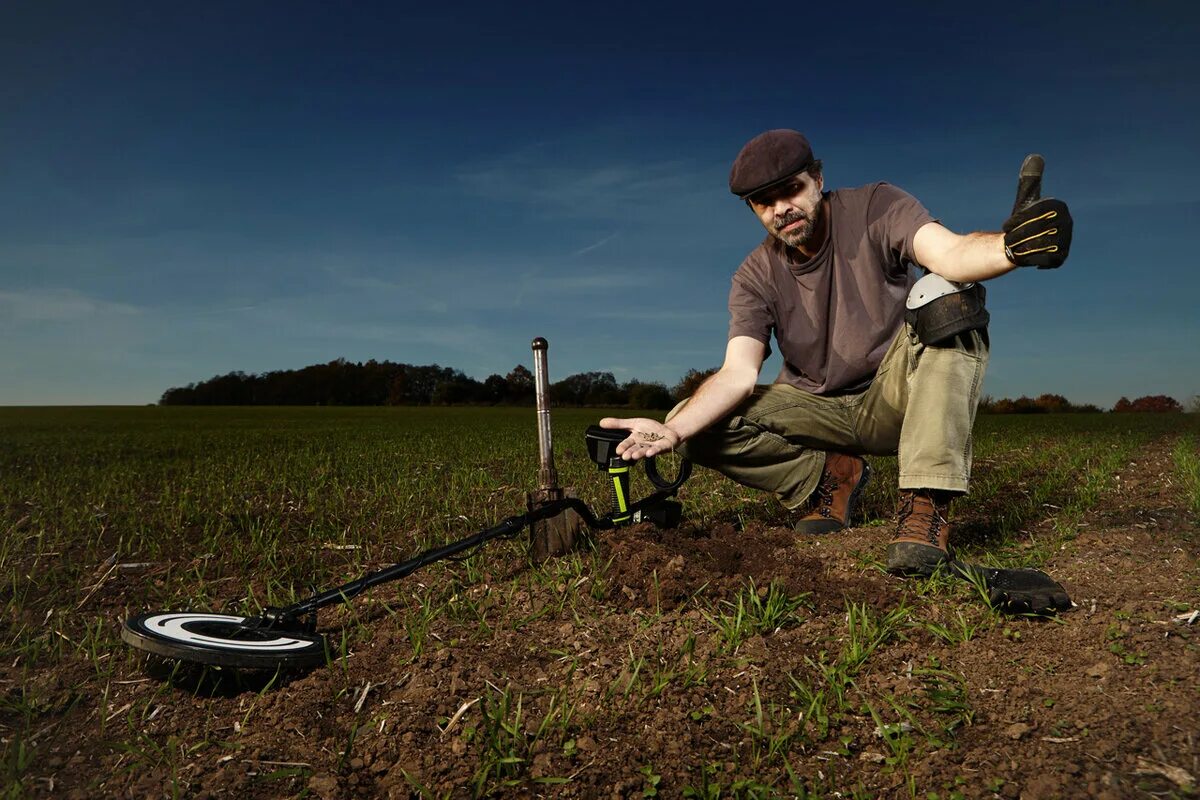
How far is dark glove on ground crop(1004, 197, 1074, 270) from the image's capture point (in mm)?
2732

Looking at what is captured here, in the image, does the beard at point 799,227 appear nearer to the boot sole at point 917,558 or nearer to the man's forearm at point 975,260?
the man's forearm at point 975,260

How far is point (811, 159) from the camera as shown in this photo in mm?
3867

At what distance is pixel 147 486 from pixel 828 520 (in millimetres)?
6008

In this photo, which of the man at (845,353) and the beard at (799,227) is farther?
the beard at (799,227)

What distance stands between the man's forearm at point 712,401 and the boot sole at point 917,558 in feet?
3.81

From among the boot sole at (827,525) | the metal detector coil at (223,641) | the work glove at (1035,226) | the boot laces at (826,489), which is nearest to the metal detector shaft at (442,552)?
the metal detector coil at (223,641)

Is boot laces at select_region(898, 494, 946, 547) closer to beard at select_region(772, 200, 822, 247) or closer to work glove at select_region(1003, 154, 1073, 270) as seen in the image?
work glove at select_region(1003, 154, 1073, 270)

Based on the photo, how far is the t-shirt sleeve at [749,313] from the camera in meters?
4.29

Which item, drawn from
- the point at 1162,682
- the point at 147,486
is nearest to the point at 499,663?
the point at 1162,682

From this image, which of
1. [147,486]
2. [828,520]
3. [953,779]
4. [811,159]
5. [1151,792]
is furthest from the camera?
[147,486]

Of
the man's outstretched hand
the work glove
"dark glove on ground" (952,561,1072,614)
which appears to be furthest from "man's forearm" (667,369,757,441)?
the work glove

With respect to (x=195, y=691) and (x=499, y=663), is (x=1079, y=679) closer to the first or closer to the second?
(x=499, y=663)

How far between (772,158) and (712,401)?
1.26m

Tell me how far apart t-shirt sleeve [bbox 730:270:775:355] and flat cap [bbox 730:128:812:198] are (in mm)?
676
